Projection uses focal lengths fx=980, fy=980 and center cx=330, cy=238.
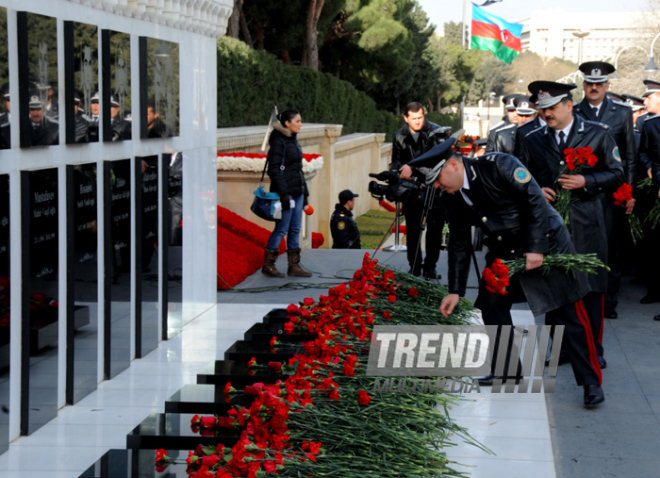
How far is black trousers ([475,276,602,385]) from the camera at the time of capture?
5.98 meters

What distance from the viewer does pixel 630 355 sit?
750 cm

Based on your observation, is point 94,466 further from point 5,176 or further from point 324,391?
point 5,176

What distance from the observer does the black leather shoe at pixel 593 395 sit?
20.0ft

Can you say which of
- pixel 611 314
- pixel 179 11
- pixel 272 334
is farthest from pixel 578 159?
pixel 179 11

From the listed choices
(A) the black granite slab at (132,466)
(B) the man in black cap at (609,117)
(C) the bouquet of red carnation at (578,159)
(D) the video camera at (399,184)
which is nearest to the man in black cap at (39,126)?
(A) the black granite slab at (132,466)

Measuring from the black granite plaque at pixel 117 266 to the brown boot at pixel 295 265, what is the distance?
4.04 m

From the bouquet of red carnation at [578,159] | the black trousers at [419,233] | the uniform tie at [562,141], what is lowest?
the black trousers at [419,233]

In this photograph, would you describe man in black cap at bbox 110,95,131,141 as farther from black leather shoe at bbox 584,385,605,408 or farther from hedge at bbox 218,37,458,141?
hedge at bbox 218,37,458,141

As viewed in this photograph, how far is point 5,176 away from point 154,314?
2.53 meters

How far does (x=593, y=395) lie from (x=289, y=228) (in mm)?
5212

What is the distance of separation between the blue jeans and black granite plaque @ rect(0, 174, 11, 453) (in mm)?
5689

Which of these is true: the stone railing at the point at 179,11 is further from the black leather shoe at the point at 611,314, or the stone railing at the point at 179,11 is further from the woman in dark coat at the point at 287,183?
the black leather shoe at the point at 611,314

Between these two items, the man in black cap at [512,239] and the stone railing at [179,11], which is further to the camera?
the stone railing at [179,11]

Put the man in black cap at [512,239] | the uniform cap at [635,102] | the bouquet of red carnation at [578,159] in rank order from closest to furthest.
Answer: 1. the man in black cap at [512,239]
2. the bouquet of red carnation at [578,159]
3. the uniform cap at [635,102]
